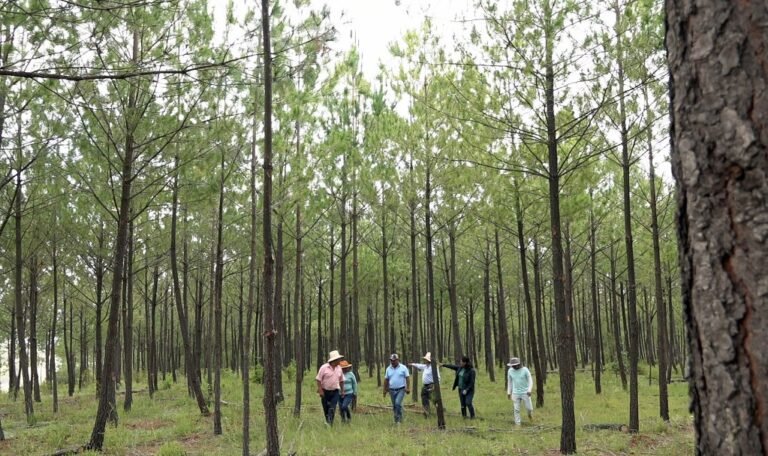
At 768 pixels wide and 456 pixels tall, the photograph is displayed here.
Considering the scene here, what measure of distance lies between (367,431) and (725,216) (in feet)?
32.2

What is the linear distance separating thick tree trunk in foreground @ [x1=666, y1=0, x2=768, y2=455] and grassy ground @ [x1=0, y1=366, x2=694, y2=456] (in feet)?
23.7

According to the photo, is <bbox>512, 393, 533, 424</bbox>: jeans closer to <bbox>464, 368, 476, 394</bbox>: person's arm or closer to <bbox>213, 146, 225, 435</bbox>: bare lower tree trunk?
<bbox>464, 368, 476, 394</bbox>: person's arm

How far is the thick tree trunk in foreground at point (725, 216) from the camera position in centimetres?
113

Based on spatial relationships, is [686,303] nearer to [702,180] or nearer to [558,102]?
[702,180]

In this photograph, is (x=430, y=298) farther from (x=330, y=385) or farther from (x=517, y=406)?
(x=517, y=406)

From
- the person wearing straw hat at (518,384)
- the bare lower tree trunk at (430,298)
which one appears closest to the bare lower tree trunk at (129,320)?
the bare lower tree trunk at (430,298)

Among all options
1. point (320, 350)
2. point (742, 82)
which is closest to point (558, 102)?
point (742, 82)

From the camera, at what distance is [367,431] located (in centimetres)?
1025

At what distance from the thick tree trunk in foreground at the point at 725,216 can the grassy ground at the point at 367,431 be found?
7.23m

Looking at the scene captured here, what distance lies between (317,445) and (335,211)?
23.0 feet

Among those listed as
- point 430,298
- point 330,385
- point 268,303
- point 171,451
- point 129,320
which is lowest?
point 171,451

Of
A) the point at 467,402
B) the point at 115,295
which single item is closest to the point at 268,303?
the point at 115,295

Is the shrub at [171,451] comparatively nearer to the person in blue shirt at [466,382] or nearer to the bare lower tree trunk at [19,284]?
the bare lower tree trunk at [19,284]

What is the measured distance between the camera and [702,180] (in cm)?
123
